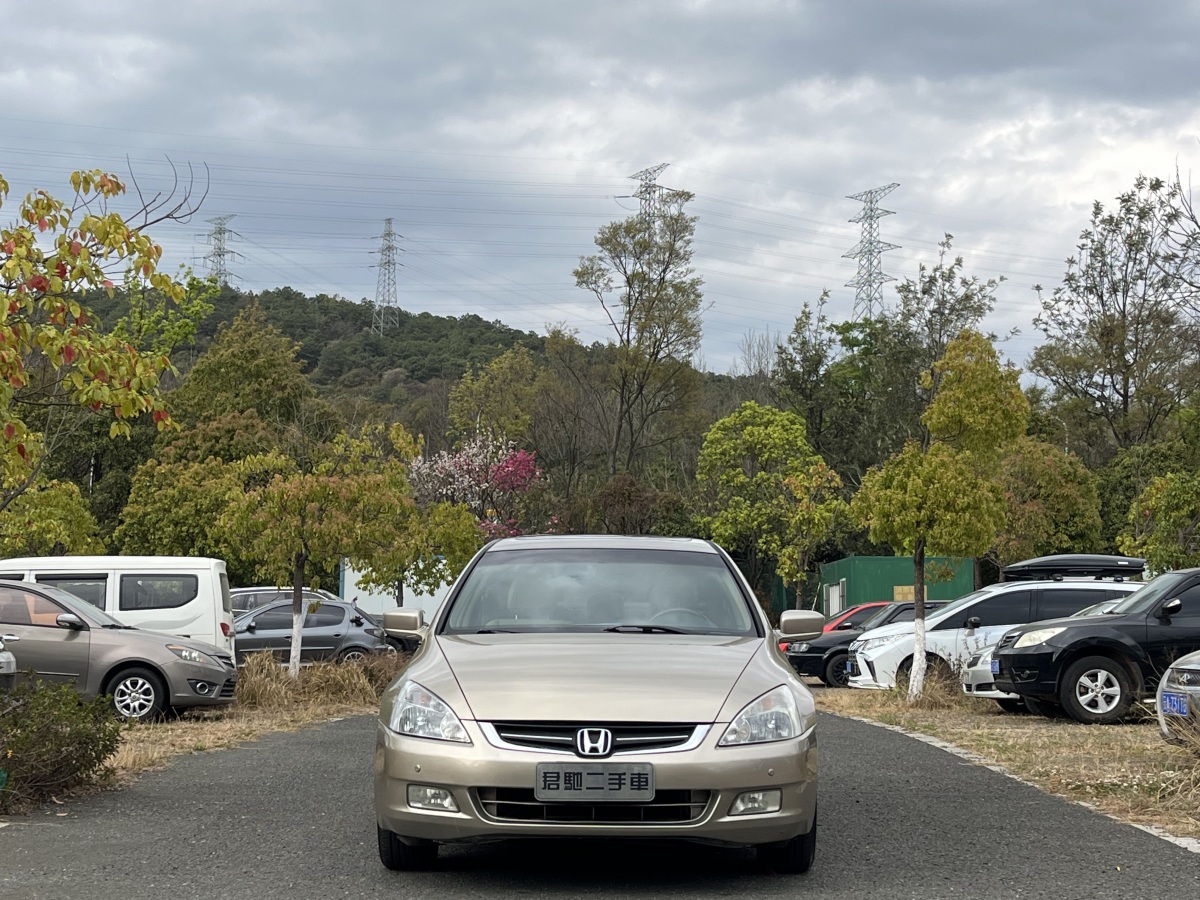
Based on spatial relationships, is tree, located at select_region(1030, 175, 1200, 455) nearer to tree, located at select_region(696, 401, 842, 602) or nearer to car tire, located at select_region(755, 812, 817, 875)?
tree, located at select_region(696, 401, 842, 602)

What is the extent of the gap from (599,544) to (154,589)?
11987 mm

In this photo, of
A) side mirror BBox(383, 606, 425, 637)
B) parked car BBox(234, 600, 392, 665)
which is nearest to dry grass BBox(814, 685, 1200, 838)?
side mirror BBox(383, 606, 425, 637)

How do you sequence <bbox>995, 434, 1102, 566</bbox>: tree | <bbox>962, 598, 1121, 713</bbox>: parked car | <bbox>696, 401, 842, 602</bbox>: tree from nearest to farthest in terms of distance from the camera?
<bbox>962, 598, 1121, 713</bbox>: parked car, <bbox>995, 434, 1102, 566</bbox>: tree, <bbox>696, 401, 842, 602</bbox>: tree

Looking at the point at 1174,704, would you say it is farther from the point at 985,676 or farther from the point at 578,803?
the point at 985,676

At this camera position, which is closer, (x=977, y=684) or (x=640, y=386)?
(x=977, y=684)

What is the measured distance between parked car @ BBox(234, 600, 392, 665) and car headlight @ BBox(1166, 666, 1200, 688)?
51.5 ft

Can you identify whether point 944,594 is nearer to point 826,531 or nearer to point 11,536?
point 826,531

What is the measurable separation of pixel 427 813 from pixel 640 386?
5079 cm

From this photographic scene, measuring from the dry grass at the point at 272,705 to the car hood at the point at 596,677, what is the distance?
22.3ft

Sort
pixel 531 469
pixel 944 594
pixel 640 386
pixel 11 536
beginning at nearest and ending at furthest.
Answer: pixel 11 536, pixel 944 594, pixel 531 469, pixel 640 386

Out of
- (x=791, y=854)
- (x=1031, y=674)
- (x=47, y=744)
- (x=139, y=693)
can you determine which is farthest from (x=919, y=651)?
(x=791, y=854)

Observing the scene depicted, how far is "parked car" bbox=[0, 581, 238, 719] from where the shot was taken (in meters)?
14.7

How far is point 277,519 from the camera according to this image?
19.5 m

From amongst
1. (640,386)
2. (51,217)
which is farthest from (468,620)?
(640,386)
